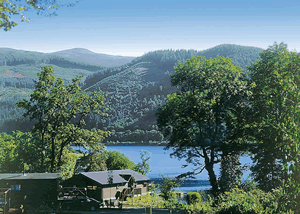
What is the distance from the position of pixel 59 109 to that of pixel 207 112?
15522 millimetres

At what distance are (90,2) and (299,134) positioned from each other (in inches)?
397

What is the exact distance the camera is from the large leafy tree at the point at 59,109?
100 feet

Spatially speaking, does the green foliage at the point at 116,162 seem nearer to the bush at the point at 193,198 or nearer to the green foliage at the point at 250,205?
the bush at the point at 193,198

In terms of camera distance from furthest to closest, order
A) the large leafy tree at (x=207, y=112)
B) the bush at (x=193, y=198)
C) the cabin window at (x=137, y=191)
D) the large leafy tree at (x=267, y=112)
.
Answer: the cabin window at (x=137, y=191) → the large leafy tree at (x=207, y=112) → the bush at (x=193, y=198) → the large leafy tree at (x=267, y=112)

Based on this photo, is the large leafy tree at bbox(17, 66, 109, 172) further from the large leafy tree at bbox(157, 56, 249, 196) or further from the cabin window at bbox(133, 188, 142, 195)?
the large leafy tree at bbox(157, 56, 249, 196)

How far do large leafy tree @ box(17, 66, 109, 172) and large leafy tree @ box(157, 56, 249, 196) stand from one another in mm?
9336

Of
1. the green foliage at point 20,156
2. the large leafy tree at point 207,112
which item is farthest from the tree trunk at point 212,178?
the green foliage at point 20,156

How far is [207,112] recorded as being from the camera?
24.5 meters

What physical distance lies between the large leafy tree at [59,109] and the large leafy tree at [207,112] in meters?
9.34

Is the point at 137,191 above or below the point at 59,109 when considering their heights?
below

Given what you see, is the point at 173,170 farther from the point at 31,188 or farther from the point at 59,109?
the point at 31,188

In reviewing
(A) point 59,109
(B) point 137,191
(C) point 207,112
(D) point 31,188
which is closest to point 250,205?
(C) point 207,112

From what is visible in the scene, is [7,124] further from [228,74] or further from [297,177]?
[297,177]

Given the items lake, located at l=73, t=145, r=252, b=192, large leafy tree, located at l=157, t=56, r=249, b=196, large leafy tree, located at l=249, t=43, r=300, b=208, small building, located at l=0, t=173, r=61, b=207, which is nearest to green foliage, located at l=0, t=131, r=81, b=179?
lake, located at l=73, t=145, r=252, b=192
